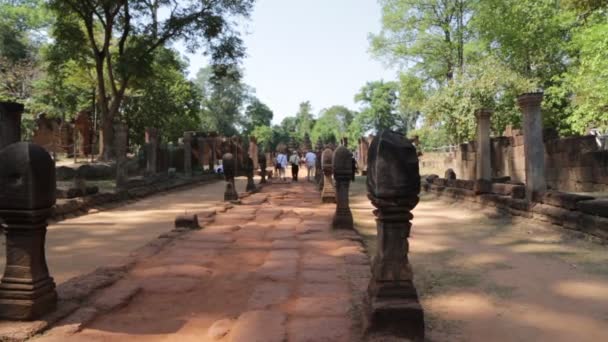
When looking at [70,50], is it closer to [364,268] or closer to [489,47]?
[364,268]

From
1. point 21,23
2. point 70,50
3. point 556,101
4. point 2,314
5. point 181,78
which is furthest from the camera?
point 21,23

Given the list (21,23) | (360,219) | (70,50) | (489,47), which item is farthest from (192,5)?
(21,23)

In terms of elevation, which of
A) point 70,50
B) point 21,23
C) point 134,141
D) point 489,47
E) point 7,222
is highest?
point 21,23

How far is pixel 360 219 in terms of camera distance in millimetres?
8281

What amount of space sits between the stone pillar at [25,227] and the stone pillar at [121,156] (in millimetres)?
9723

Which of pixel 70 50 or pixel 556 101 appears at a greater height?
pixel 70 50

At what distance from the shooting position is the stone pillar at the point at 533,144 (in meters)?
7.64

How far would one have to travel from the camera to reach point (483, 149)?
10148mm

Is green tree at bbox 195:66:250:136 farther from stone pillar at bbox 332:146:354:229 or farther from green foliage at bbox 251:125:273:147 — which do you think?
stone pillar at bbox 332:146:354:229

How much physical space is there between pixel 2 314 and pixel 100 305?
0.60m

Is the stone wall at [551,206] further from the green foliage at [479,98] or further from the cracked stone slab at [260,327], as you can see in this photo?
the green foliage at [479,98]

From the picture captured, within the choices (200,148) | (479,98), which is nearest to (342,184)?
(479,98)

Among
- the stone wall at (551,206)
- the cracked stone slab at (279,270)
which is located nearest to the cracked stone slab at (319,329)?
the cracked stone slab at (279,270)

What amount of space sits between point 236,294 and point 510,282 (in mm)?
2396
